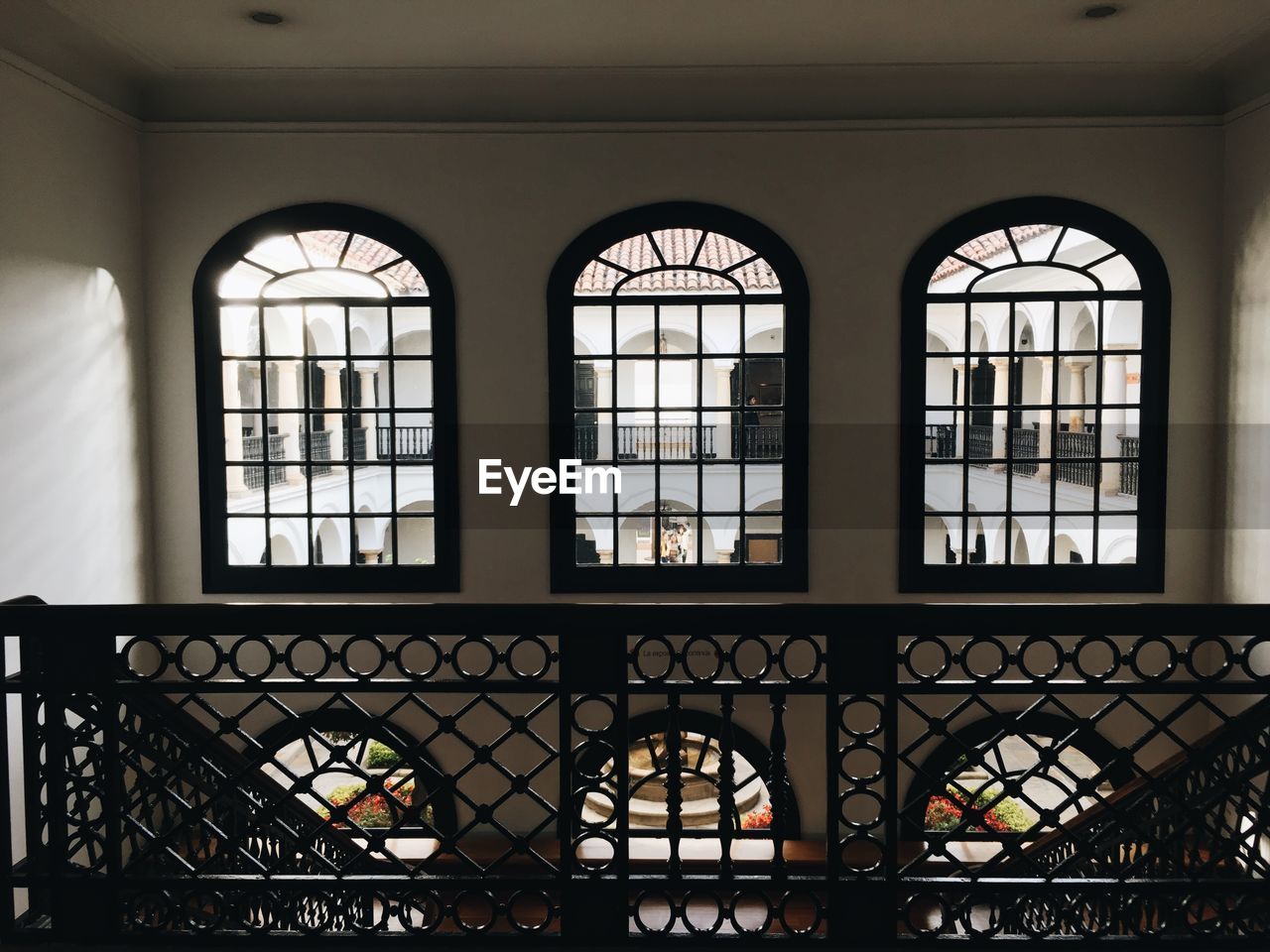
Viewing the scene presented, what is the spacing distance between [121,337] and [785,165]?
149 inches

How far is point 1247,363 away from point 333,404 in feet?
48.7

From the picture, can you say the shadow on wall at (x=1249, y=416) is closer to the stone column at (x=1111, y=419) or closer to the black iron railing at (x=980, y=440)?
the stone column at (x=1111, y=419)

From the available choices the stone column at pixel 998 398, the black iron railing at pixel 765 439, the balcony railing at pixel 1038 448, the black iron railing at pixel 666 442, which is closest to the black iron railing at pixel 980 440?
the balcony railing at pixel 1038 448

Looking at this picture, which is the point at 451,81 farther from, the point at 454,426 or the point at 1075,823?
the point at 1075,823

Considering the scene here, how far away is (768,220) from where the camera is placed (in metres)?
5.31

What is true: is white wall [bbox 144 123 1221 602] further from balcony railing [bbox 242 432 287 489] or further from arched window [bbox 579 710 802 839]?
balcony railing [bbox 242 432 287 489]

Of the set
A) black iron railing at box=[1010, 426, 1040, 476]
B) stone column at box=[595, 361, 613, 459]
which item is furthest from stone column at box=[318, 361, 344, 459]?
black iron railing at box=[1010, 426, 1040, 476]

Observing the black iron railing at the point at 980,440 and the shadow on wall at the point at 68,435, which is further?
the black iron railing at the point at 980,440

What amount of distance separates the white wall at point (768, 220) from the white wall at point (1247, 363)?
13cm

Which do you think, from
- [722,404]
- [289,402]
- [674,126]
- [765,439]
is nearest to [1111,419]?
[722,404]

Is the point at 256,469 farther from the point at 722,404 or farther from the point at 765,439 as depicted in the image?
the point at 765,439

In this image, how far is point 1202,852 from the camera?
17.3 ft

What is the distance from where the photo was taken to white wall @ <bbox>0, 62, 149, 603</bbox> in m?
4.25

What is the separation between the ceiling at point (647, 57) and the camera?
4375mm
